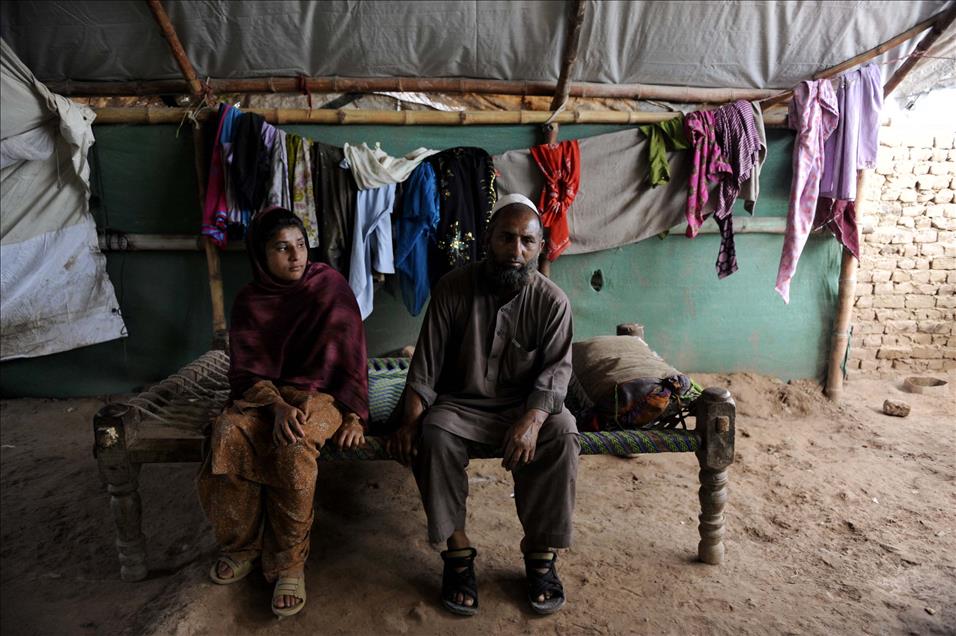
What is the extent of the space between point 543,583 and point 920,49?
14.2 ft

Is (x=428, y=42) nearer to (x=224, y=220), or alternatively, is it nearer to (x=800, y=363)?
(x=224, y=220)

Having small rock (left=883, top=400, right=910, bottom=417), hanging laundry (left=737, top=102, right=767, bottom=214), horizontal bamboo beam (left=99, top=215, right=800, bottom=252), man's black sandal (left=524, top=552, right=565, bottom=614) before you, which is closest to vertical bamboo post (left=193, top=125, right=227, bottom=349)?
horizontal bamboo beam (left=99, top=215, right=800, bottom=252)

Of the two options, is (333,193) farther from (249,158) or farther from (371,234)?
(249,158)

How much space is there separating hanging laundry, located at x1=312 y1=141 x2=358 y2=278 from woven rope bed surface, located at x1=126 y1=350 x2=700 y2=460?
101cm

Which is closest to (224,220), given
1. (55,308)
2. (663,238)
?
(55,308)

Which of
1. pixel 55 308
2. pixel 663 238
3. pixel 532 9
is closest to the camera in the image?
pixel 532 9

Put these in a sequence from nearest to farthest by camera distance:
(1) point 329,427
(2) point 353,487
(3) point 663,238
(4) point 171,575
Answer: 1. (1) point 329,427
2. (4) point 171,575
3. (2) point 353,487
4. (3) point 663,238

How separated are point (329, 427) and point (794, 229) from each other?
3.58 metres

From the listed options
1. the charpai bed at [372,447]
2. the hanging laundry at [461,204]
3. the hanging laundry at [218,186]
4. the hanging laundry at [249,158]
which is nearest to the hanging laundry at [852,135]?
the hanging laundry at [461,204]

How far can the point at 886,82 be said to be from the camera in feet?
13.8

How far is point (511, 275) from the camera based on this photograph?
7.53ft

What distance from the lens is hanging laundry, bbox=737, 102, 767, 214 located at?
402 centimetres

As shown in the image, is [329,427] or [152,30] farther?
[152,30]

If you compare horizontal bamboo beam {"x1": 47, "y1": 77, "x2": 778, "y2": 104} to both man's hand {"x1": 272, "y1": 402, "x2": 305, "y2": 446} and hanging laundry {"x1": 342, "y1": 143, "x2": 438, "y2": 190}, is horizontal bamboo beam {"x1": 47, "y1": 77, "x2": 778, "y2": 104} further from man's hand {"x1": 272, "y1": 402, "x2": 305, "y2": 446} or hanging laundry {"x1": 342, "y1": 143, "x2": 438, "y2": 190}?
man's hand {"x1": 272, "y1": 402, "x2": 305, "y2": 446}
